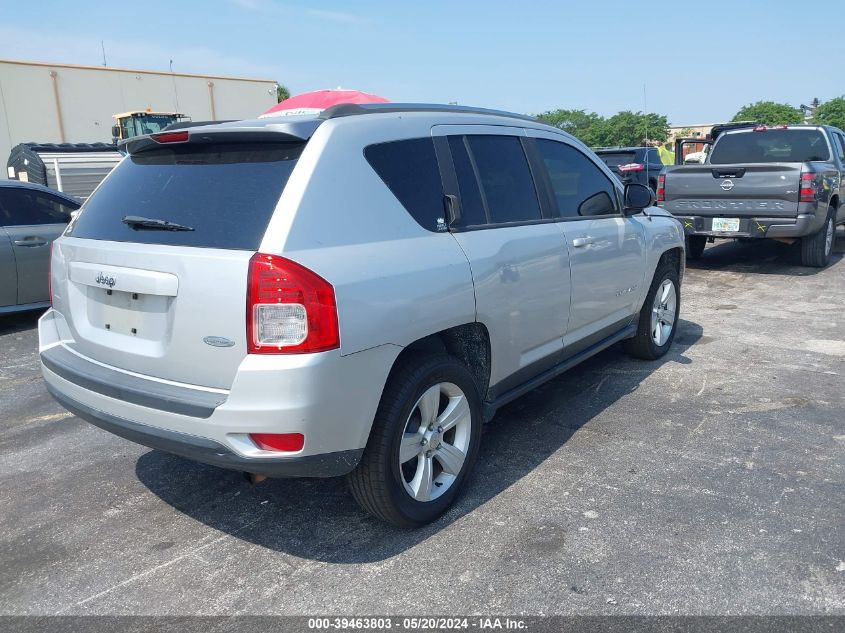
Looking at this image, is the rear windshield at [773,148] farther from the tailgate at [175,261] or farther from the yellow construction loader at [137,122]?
the yellow construction loader at [137,122]

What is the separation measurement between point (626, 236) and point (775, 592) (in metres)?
2.62

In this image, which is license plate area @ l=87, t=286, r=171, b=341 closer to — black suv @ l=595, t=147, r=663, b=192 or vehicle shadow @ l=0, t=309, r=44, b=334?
vehicle shadow @ l=0, t=309, r=44, b=334

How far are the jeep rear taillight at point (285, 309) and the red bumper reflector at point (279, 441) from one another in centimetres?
31

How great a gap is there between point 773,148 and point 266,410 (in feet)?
32.5

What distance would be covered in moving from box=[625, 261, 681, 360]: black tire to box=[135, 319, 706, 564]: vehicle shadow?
76 centimetres

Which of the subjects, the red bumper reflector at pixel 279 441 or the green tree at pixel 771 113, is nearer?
the red bumper reflector at pixel 279 441

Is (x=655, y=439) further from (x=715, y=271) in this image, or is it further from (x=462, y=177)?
(x=715, y=271)

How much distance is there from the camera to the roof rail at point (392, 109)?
303cm

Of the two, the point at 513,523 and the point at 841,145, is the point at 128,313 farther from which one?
the point at 841,145

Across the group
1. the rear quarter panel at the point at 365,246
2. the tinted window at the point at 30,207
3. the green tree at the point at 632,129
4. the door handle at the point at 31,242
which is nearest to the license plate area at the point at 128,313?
the rear quarter panel at the point at 365,246

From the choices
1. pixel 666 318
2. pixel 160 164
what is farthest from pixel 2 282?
pixel 666 318

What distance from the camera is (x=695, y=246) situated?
1066 cm

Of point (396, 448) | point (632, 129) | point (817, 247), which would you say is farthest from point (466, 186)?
point (632, 129)

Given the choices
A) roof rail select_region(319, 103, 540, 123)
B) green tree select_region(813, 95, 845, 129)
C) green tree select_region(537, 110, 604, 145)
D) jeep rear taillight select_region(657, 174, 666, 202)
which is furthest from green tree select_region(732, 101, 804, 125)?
roof rail select_region(319, 103, 540, 123)
